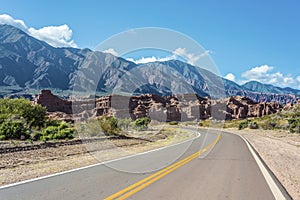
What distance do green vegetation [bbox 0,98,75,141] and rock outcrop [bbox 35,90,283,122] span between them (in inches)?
1677

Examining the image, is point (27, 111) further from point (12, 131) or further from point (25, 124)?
point (12, 131)

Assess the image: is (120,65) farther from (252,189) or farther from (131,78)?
(252,189)

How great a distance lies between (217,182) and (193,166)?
2.96 metres

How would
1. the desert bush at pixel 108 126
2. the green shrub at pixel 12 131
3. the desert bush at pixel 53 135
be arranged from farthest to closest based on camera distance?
the desert bush at pixel 108 126, the desert bush at pixel 53 135, the green shrub at pixel 12 131

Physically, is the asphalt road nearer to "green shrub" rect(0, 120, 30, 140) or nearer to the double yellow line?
the double yellow line

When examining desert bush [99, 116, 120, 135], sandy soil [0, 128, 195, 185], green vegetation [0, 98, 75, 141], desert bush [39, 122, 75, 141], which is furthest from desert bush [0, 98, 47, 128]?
sandy soil [0, 128, 195, 185]

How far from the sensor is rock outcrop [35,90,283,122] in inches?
3356

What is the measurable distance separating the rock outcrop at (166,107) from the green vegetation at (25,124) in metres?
42.6

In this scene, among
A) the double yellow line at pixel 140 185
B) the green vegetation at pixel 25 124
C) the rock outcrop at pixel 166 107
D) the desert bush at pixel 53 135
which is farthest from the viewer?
the rock outcrop at pixel 166 107

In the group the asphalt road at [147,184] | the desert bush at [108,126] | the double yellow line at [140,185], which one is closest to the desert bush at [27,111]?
the desert bush at [108,126]

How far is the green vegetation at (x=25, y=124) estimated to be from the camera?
849 inches

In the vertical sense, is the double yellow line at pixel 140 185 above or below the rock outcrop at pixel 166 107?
below

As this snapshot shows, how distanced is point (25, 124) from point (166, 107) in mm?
85211

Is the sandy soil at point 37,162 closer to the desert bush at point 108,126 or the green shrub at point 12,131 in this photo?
the green shrub at point 12,131
